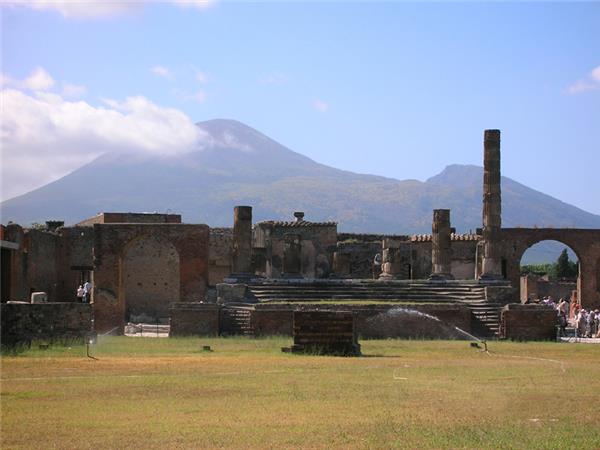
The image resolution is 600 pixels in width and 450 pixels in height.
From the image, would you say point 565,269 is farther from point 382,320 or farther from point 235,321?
point 382,320

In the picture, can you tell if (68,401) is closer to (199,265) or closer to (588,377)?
(588,377)

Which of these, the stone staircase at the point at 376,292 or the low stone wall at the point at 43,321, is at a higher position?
the stone staircase at the point at 376,292

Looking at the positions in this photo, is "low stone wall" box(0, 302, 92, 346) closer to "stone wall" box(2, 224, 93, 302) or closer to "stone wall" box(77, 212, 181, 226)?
"stone wall" box(2, 224, 93, 302)

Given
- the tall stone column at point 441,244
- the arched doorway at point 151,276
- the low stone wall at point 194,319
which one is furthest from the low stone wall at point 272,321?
the arched doorway at point 151,276

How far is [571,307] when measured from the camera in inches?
2282

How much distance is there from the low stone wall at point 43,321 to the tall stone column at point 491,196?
1959cm

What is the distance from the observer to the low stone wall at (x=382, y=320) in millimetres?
34906

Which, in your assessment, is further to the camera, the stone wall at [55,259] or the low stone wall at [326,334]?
the stone wall at [55,259]

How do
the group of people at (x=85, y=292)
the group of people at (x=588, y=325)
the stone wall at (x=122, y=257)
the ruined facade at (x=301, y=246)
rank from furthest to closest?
the ruined facade at (x=301, y=246) → the stone wall at (x=122, y=257) → the group of people at (x=85, y=292) → the group of people at (x=588, y=325)

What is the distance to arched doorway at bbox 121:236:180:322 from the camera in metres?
51.5

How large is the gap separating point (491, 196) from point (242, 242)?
9.42 m

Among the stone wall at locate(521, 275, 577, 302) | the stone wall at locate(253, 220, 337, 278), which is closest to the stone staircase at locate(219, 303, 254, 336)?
the stone wall at locate(253, 220, 337, 278)

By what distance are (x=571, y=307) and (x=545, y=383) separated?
1585 inches

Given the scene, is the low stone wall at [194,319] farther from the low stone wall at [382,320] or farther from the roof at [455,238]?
the roof at [455,238]
